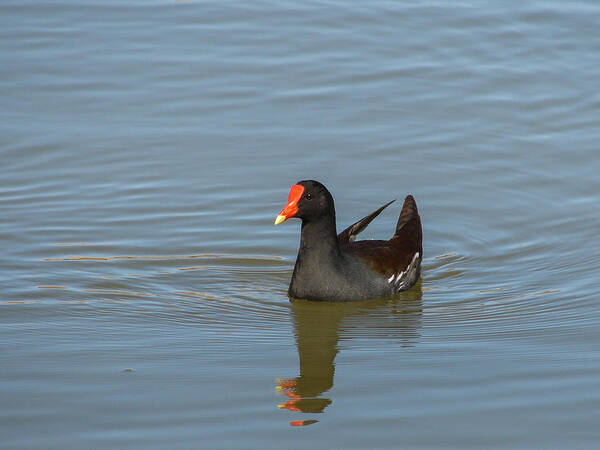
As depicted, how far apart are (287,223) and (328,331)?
246cm

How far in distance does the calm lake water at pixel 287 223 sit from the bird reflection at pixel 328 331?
30 millimetres

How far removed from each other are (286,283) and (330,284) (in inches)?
24.3

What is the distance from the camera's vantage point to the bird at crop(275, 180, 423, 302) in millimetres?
8125

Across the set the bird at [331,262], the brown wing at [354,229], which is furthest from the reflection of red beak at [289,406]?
the brown wing at [354,229]

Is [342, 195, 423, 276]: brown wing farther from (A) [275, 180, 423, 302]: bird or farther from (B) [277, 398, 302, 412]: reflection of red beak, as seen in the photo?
(B) [277, 398, 302, 412]: reflection of red beak

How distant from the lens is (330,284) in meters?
8.26

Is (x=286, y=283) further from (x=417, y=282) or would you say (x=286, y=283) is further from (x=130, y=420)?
(x=130, y=420)

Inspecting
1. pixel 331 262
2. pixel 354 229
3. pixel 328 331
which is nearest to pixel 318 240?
pixel 331 262

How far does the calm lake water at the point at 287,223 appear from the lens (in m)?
6.05

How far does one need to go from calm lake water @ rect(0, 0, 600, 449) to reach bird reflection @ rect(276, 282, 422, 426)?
0.03m

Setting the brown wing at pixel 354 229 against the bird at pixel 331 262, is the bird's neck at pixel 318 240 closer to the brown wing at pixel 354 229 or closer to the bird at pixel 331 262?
the bird at pixel 331 262

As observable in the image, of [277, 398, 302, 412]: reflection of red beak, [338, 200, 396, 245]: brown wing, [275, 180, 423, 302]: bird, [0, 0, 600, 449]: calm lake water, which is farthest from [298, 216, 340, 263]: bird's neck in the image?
[277, 398, 302, 412]: reflection of red beak

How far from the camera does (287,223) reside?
10.0 m

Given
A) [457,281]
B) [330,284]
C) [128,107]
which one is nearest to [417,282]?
[457,281]
